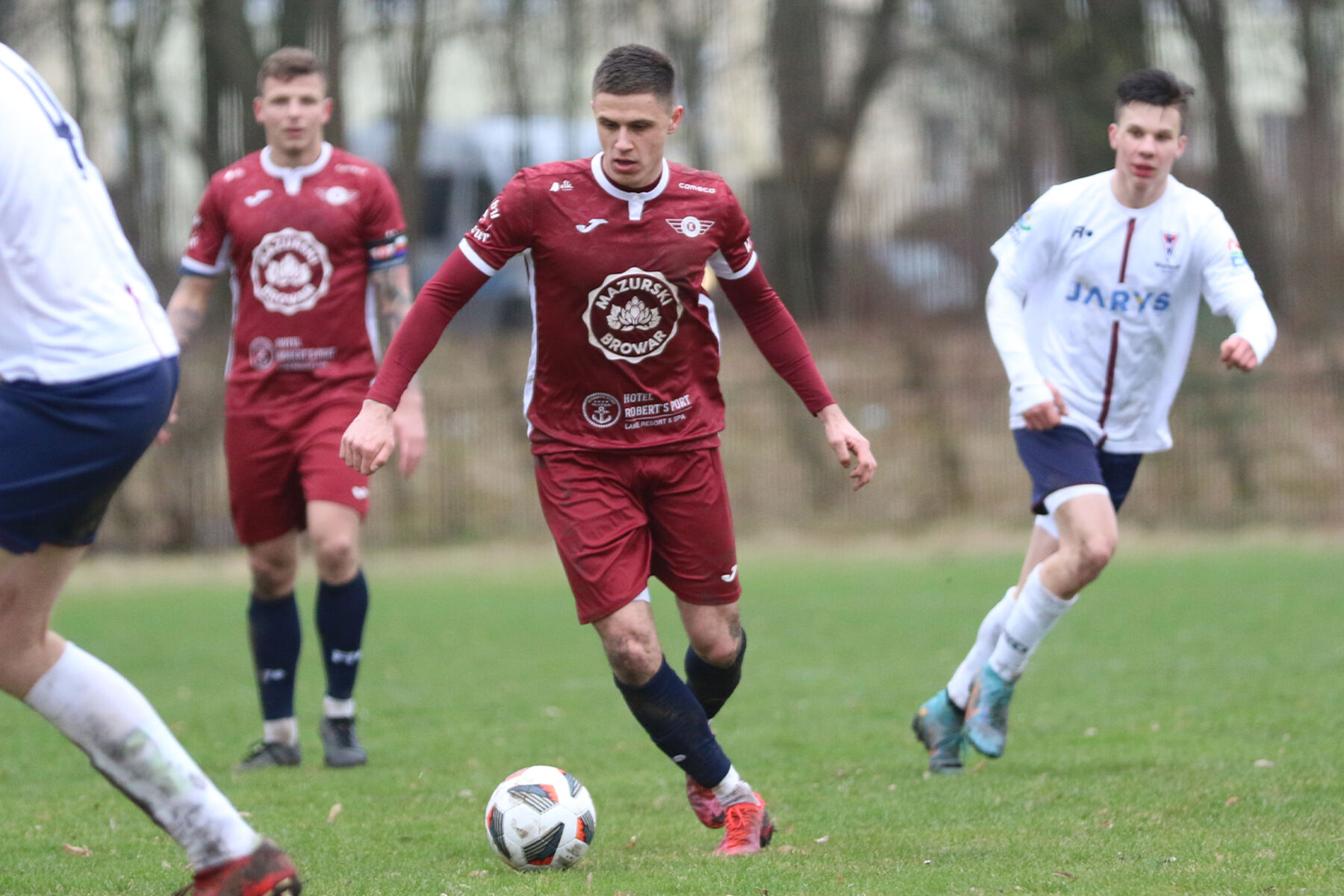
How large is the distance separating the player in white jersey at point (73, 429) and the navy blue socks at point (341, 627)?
2.93 meters

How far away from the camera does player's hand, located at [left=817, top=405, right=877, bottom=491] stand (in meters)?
4.82

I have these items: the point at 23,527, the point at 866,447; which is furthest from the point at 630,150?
the point at 23,527

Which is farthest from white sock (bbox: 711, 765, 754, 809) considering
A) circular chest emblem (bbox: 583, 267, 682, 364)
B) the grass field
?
circular chest emblem (bbox: 583, 267, 682, 364)

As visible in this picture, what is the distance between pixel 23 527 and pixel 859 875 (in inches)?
91.2

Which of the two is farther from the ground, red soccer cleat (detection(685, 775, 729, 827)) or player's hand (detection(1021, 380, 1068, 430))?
player's hand (detection(1021, 380, 1068, 430))

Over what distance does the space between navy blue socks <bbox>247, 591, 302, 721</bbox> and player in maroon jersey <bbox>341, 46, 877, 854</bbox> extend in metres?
2.09

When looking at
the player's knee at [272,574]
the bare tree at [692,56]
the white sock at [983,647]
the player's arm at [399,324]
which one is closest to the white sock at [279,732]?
the player's knee at [272,574]

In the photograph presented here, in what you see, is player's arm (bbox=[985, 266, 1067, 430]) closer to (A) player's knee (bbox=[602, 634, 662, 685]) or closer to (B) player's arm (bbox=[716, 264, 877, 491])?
(B) player's arm (bbox=[716, 264, 877, 491])

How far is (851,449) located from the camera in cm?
488

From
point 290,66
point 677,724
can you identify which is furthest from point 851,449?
point 290,66

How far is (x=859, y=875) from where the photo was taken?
14.2 ft

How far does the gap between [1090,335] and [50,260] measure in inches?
161

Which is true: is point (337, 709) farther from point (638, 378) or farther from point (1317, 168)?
point (1317, 168)

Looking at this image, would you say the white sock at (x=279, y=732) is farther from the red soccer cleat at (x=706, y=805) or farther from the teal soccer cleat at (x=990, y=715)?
the teal soccer cleat at (x=990, y=715)
